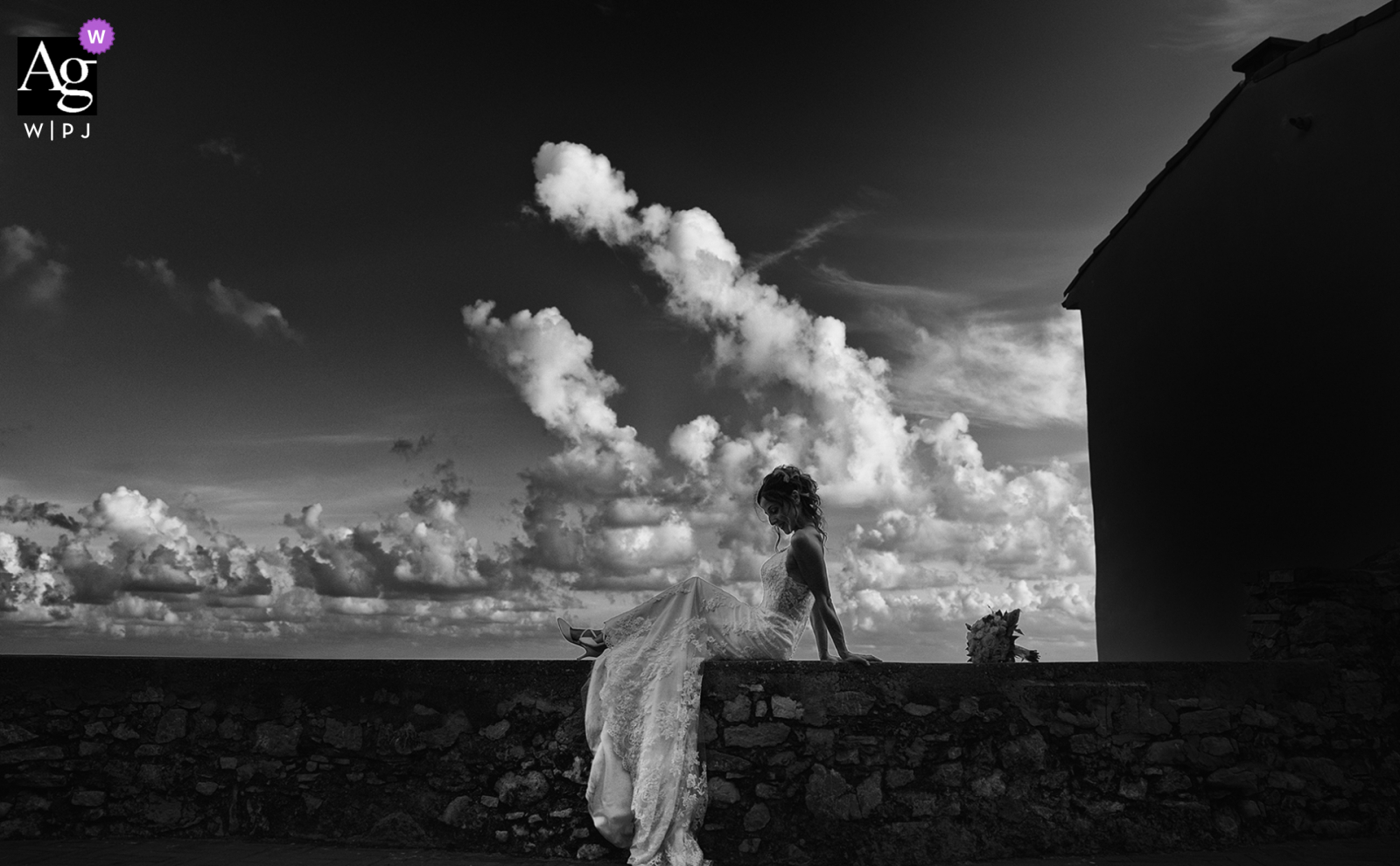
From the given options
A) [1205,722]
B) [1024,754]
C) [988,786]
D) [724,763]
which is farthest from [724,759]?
[1205,722]

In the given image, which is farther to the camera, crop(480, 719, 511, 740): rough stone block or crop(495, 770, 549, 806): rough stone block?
crop(480, 719, 511, 740): rough stone block

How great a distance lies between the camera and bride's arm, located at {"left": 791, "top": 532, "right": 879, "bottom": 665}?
189 inches

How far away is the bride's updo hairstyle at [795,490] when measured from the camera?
16.2 ft

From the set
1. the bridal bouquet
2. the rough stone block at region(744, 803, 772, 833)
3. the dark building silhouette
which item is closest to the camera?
the rough stone block at region(744, 803, 772, 833)

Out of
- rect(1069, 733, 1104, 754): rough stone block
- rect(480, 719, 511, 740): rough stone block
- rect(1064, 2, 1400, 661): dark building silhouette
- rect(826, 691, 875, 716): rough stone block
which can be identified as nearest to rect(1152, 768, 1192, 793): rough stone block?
rect(1069, 733, 1104, 754): rough stone block

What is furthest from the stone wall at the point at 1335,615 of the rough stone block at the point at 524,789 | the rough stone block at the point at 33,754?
the rough stone block at the point at 33,754

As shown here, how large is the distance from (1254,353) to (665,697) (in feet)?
21.0

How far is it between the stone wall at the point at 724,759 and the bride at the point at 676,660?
0.16 meters

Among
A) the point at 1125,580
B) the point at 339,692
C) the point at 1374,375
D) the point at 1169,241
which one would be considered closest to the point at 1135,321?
the point at 1169,241

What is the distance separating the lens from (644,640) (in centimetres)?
472

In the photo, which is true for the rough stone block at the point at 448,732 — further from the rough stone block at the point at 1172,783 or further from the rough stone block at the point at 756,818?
the rough stone block at the point at 1172,783

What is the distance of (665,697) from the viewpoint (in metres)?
4.51

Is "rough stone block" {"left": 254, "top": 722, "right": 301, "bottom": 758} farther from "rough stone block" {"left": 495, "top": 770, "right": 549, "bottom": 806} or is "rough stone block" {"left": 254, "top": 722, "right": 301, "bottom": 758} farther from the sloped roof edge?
the sloped roof edge

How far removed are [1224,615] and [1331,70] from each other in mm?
4745
